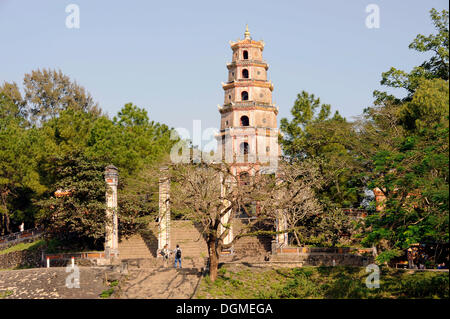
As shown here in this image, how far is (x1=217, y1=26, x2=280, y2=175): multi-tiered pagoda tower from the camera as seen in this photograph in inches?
1843

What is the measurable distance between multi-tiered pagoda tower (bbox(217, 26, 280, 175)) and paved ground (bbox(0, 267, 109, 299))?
861 inches

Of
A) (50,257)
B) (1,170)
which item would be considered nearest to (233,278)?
(50,257)

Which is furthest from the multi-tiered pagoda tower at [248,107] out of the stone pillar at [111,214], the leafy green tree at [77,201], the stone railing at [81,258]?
the stone railing at [81,258]

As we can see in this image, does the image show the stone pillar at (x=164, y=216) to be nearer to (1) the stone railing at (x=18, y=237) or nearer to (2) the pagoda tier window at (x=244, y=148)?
(1) the stone railing at (x=18, y=237)

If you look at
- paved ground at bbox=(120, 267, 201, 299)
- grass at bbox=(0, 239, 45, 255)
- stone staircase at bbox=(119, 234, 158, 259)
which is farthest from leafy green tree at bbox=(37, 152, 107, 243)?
paved ground at bbox=(120, 267, 201, 299)

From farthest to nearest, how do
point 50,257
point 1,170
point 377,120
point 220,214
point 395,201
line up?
1. point 1,170
2. point 377,120
3. point 50,257
4. point 220,214
5. point 395,201

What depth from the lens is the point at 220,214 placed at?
2586 centimetres

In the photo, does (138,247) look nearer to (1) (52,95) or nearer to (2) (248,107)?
Result: (2) (248,107)

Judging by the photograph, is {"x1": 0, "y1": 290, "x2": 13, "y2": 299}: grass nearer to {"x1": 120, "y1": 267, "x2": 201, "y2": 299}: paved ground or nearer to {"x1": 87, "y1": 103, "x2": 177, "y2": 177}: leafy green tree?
{"x1": 120, "y1": 267, "x2": 201, "y2": 299}: paved ground

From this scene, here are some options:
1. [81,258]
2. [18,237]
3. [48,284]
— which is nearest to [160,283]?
[48,284]

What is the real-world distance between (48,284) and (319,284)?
12.0 meters
